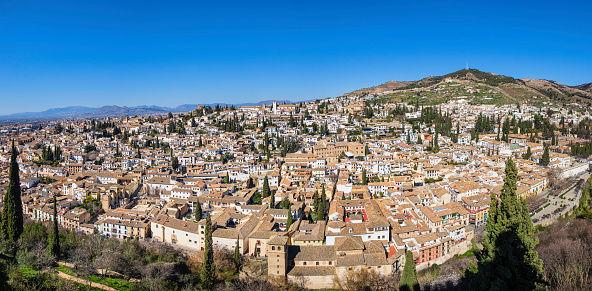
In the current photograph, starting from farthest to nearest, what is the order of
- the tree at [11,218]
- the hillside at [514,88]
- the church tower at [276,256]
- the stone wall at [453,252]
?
the hillside at [514,88]
the stone wall at [453,252]
the tree at [11,218]
the church tower at [276,256]

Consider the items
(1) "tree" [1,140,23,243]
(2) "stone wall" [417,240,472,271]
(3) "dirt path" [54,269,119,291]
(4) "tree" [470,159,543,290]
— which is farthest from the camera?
(2) "stone wall" [417,240,472,271]

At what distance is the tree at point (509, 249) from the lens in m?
9.36

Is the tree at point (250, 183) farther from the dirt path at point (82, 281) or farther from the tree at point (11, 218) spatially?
the dirt path at point (82, 281)

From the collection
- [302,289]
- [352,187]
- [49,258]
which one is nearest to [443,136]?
[352,187]

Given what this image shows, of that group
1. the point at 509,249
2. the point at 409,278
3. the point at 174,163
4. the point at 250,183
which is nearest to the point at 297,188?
the point at 250,183

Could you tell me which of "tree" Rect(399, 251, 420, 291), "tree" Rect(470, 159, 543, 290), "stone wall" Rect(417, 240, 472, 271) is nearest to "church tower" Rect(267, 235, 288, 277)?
"tree" Rect(399, 251, 420, 291)

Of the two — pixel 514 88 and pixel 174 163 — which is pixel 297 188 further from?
pixel 514 88

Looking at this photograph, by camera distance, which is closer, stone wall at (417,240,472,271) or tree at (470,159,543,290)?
tree at (470,159,543,290)

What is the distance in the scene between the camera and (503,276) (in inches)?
367

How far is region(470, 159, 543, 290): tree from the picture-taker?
936 centimetres

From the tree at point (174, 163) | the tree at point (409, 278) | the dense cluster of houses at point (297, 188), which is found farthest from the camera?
the tree at point (174, 163)

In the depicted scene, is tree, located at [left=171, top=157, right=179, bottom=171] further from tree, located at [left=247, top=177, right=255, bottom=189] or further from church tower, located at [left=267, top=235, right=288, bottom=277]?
church tower, located at [left=267, top=235, right=288, bottom=277]

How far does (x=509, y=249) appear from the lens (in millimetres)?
9289

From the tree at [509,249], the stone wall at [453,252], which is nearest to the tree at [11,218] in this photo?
the stone wall at [453,252]
